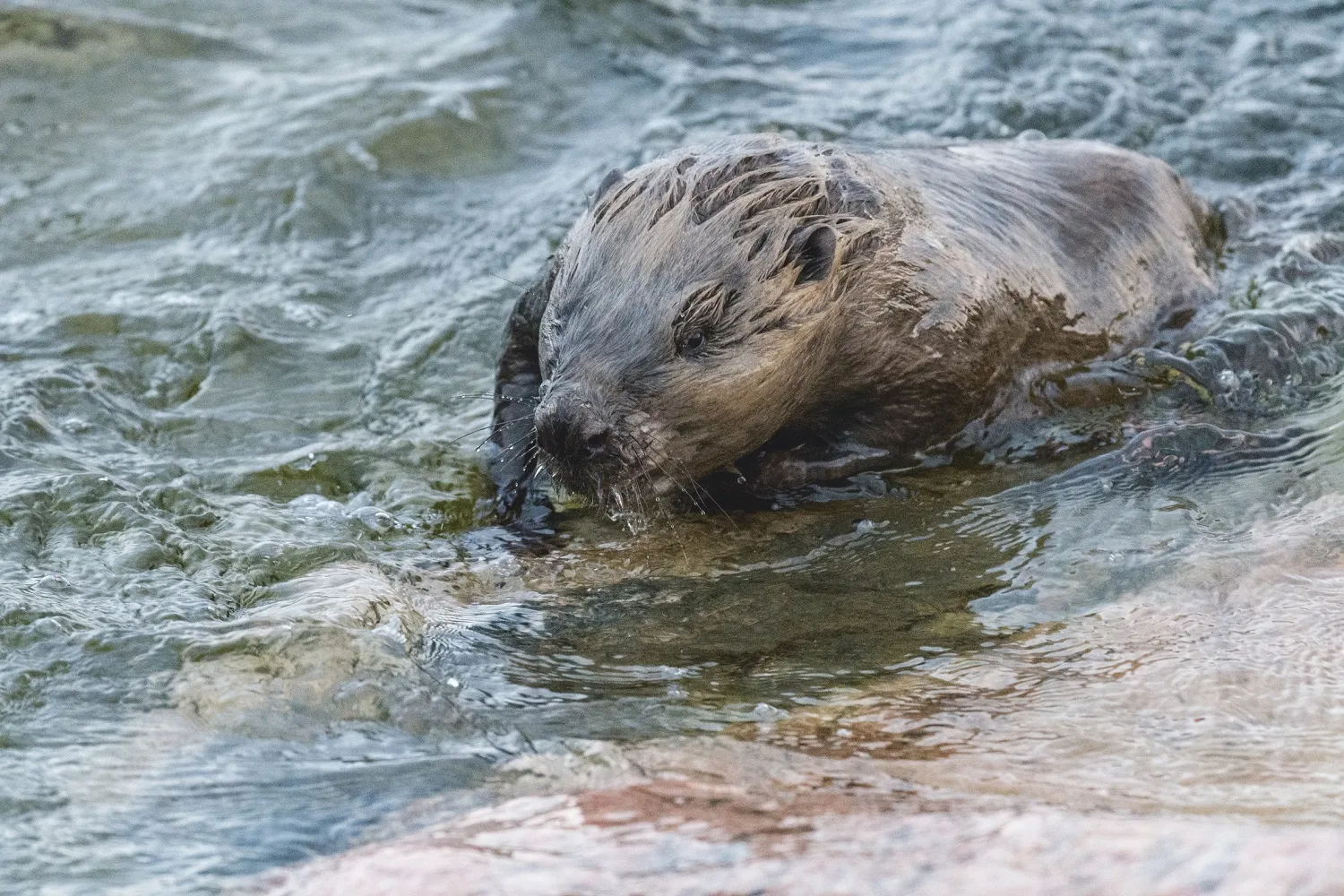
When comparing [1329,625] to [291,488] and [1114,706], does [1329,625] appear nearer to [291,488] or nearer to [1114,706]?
[1114,706]

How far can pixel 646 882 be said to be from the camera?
2920mm

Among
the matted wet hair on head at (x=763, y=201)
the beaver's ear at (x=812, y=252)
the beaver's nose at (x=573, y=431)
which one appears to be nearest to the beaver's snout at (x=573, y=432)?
the beaver's nose at (x=573, y=431)

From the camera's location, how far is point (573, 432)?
4391 millimetres

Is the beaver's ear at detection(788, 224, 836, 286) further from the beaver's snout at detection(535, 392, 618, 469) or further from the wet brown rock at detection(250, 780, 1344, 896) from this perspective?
the wet brown rock at detection(250, 780, 1344, 896)

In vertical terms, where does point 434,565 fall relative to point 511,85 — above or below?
below

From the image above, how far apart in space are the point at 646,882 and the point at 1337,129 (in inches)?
259

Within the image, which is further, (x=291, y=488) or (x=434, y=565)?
(x=291, y=488)

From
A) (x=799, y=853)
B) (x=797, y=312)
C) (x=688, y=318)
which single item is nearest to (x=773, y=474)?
(x=797, y=312)

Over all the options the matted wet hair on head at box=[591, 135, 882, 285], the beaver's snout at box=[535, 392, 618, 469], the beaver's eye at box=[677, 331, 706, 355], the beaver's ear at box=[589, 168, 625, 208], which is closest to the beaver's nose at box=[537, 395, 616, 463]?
the beaver's snout at box=[535, 392, 618, 469]

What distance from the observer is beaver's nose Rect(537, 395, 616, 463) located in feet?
14.4

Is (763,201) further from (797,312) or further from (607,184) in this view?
(607,184)

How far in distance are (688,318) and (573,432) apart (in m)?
0.50

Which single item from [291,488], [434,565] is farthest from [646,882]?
[291,488]

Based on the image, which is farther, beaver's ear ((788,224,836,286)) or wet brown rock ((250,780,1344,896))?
beaver's ear ((788,224,836,286))
